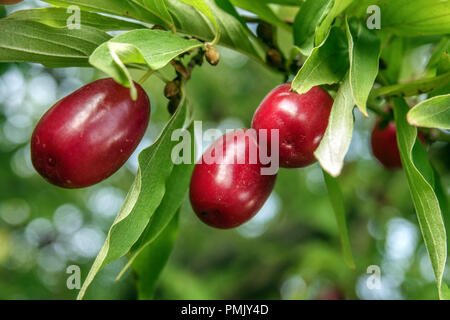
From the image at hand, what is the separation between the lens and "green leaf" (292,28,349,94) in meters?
0.81

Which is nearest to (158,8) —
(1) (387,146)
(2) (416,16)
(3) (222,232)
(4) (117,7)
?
(4) (117,7)

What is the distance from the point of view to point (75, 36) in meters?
0.87

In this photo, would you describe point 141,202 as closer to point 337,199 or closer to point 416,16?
point 337,199

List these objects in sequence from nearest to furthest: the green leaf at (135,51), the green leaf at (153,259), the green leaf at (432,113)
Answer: the green leaf at (135,51) < the green leaf at (432,113) < the green leaf at (153,259)

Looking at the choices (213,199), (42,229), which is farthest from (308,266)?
(213,199)

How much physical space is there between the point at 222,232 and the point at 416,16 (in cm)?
260

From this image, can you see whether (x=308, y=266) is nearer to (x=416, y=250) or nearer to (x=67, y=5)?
(x=416, y=250)

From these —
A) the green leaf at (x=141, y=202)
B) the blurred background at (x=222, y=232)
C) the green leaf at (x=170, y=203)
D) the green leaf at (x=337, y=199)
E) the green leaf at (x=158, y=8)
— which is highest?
the green leaf at (x=158, y=8)

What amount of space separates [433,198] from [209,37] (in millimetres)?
481

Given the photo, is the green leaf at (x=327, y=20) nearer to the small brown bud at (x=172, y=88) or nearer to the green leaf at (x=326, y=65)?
the green leaf at (x=326, y=65)

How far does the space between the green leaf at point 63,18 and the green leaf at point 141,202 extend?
189 mm

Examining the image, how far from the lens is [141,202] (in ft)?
2.87

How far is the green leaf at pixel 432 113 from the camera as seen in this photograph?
77 cm

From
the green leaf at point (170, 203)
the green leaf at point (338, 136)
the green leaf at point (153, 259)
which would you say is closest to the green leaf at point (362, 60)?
the green leaf at point (338, 136)
